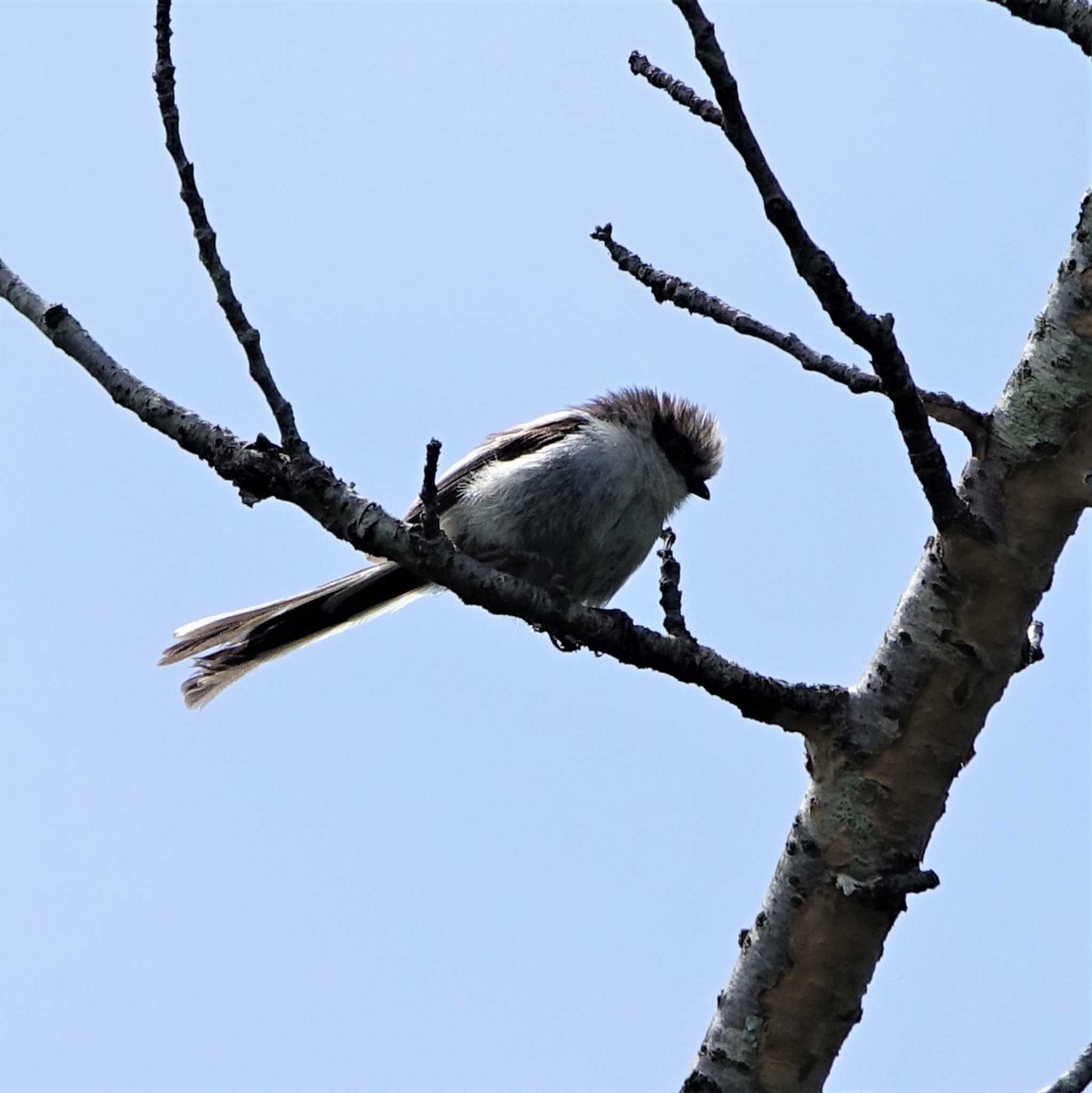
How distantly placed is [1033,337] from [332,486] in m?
1.77

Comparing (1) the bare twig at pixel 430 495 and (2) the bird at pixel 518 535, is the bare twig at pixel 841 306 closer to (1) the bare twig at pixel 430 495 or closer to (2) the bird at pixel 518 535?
(1) the bare twig at pixel 430 495

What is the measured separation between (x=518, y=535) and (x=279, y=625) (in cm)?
90

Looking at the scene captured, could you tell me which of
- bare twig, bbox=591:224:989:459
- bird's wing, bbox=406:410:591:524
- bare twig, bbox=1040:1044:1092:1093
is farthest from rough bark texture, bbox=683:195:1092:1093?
bird's wing, bbox=406:410:591:524

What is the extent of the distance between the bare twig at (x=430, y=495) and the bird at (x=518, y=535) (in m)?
1.43

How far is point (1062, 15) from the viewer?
11.1 ft

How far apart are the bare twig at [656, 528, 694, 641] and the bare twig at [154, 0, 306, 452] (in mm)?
1129

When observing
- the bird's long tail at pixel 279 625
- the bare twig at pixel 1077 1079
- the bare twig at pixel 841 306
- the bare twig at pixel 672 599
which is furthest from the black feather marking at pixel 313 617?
the bare twig at pixel 1077 1079

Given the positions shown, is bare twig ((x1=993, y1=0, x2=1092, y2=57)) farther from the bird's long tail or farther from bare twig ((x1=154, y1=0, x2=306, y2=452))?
the bird's long tail

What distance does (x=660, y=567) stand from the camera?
13.0ft

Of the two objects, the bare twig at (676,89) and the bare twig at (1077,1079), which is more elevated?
the bare twig at (676,89)

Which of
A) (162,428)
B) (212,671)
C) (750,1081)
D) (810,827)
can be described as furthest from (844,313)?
(212,671)

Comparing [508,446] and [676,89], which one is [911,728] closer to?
[676,89]

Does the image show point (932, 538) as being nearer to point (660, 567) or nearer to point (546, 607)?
point (660, 567)

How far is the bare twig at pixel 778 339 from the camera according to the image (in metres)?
3.62
